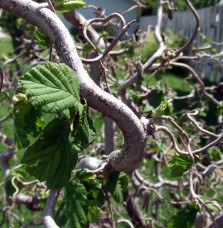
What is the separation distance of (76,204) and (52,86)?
0.25 metres

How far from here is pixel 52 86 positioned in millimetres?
438

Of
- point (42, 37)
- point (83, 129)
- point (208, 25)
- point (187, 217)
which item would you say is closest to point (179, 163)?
point (187, 217)

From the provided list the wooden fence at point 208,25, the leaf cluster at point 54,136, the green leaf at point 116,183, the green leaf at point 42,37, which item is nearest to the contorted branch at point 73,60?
the leaf cluster at point 54,136

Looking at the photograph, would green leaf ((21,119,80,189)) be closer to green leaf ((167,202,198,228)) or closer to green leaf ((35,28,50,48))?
green leaf ((35,28,50,48))

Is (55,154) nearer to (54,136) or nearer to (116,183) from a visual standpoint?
(54,136)

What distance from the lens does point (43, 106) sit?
1.37ft

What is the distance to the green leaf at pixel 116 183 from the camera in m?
0.73

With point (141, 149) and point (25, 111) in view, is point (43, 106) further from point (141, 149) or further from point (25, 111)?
point (141, 149)

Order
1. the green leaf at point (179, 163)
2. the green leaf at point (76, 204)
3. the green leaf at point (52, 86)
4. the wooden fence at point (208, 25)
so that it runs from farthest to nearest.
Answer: the wooden fence at point (208, 25) → the green leaf at point (179, 163) → the green leaf at point (76, 204) → the green leaf at point (52, 86)

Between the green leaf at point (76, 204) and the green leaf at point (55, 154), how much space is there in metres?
0.11

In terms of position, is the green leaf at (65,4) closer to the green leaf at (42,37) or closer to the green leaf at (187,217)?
the green leaf at (42,37)

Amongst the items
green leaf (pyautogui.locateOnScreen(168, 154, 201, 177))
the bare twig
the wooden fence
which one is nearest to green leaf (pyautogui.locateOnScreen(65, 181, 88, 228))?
the bare twig

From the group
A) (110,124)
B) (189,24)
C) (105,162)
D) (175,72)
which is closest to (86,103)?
(105,162)

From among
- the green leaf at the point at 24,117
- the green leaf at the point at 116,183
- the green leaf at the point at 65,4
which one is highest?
the green leaf at the point at 65,4
